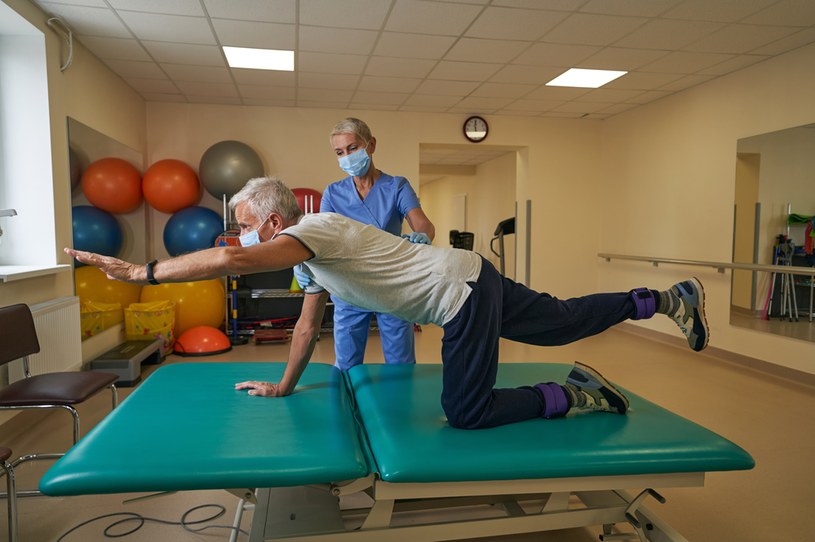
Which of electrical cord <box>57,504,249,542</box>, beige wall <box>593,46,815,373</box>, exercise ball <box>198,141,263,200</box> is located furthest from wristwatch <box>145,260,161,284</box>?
beige wall <box>593,46,815,373</box>

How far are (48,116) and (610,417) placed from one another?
3.37m

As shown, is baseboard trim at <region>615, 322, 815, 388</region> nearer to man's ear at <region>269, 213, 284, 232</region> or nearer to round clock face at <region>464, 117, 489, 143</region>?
round clock face at <region>464, 117, 489, 143</region>

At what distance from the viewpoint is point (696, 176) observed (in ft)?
15.4

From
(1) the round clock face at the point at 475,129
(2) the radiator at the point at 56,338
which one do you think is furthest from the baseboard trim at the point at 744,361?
(2) the radiator at the point at 56,338

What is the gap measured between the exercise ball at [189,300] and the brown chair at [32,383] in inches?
86.1

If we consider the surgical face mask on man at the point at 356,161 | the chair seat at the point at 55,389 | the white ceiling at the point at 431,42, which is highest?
the white ceiling at the point at 431,42

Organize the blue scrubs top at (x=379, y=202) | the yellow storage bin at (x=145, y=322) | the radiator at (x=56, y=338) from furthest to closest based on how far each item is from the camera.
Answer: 1. the yellow storage bin at (x=145, y=322)
2. the radiator at (x=56, y=338)
3. the blue scrubs top at (x=379, y=202)

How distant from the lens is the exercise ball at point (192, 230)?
4719 millimetres

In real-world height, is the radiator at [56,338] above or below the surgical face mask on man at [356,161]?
below

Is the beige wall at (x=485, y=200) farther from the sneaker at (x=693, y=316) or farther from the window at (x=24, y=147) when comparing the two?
the window at (x=24, y=147)

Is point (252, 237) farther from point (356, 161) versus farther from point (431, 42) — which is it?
point (431, 42)

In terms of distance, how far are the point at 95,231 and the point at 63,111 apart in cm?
88

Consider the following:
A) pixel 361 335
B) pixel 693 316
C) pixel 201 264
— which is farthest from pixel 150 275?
pixel 693 316

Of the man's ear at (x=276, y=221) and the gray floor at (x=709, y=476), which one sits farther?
the gray floor at (x=709, y=476)
